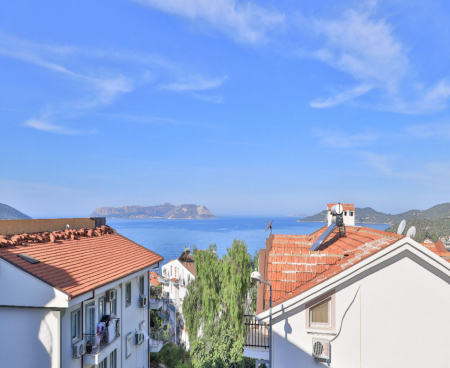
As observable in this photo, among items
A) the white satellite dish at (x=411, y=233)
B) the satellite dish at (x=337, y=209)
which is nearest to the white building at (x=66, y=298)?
the satellite dish at (x=337, y=209)

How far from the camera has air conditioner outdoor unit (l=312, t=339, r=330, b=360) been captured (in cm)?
805

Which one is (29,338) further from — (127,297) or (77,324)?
(127,297)

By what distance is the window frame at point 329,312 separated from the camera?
8242mm

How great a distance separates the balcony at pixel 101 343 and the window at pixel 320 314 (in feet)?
24.2

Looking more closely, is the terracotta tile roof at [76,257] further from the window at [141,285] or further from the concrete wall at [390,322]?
the concrete wall at [390,322]

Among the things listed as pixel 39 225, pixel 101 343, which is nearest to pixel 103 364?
pixel 101 343

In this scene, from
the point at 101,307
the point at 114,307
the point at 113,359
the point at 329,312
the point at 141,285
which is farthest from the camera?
the point at 141,285

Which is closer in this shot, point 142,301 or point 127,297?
point 127,297

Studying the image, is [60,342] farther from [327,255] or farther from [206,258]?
[206,258]

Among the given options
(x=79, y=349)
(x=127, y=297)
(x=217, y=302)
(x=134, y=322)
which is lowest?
(x=217, y=302)

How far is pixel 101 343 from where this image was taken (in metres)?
11.5

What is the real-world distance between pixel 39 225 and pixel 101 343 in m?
5.64

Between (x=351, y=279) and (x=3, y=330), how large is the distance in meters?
10.2

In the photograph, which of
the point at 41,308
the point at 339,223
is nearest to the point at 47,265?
the point at 41,308
